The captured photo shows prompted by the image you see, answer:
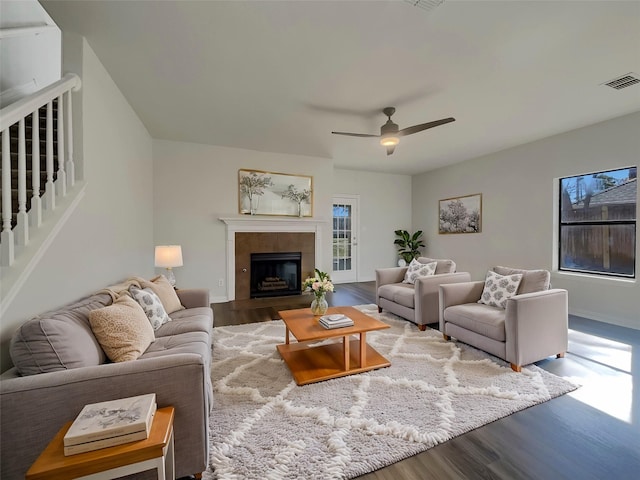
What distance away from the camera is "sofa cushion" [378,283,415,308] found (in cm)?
345

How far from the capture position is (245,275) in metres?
4.87

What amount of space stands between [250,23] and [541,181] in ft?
15.4

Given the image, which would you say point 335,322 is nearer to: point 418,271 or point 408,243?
point 418,271

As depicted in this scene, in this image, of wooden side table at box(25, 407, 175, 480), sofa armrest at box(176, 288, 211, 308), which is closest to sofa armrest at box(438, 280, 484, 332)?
sofa armrest at box(176, 288, 211, 308)

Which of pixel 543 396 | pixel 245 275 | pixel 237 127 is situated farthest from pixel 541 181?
pixel 245 275

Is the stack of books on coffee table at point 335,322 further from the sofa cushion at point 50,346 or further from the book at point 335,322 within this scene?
the sofa cushion at point 50,346

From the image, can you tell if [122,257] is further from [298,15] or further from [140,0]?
[298,15]

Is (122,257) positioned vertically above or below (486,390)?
above

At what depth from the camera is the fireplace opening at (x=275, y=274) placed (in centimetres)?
500

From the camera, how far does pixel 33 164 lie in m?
1.54

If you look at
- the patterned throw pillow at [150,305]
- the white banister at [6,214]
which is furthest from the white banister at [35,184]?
the patterned throw pillow at [150,305]

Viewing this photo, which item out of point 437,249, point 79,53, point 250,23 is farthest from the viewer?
point 437,249

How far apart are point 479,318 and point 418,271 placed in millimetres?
1325

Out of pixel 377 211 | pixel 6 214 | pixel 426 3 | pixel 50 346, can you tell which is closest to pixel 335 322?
pixel 50 346
